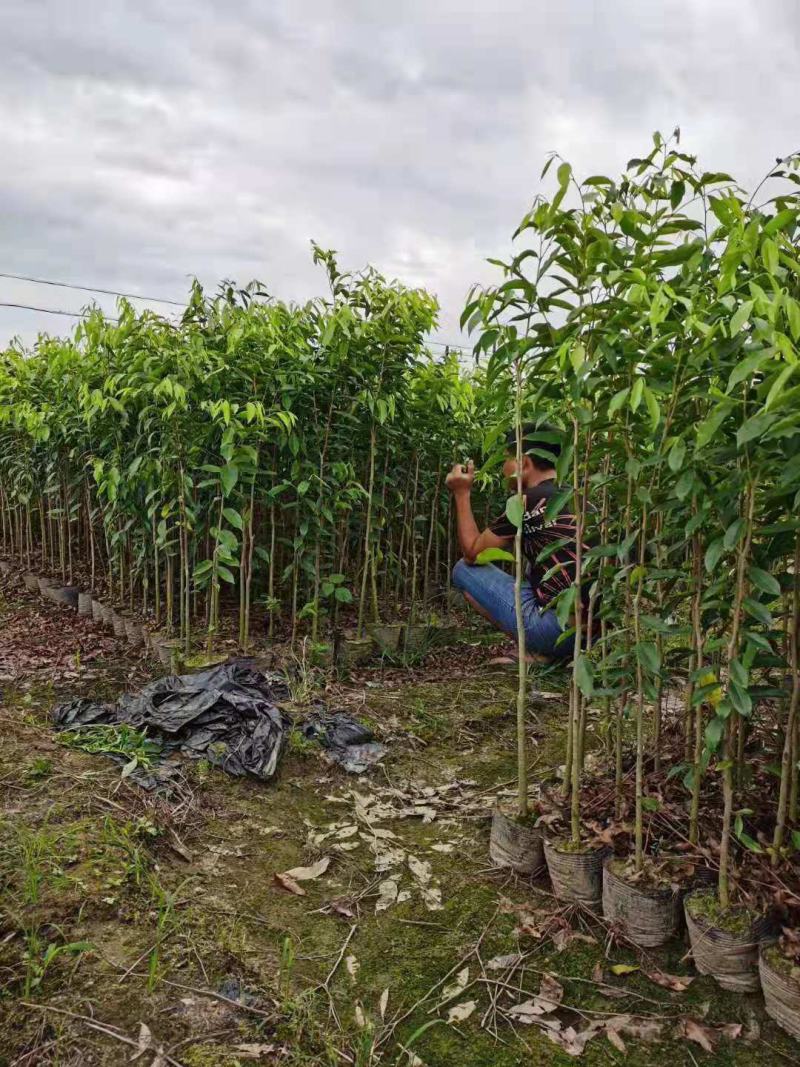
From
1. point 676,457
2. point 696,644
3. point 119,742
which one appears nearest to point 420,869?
point 696,644

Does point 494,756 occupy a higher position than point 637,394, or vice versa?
point 637,394

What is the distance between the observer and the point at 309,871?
2502 millimetres

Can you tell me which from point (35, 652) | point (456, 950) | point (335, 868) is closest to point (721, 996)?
point (456, 950)

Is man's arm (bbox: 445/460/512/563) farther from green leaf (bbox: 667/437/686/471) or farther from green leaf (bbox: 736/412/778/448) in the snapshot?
green leaf (bbox: 736/412/778/448)

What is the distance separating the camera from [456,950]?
2113 millimetres

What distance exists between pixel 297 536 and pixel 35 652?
77.5 inches

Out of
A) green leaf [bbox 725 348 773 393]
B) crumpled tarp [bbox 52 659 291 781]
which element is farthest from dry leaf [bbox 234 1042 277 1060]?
green leaf [bbox 725 348 773 393]

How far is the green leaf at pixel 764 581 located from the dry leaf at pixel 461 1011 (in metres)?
1.23

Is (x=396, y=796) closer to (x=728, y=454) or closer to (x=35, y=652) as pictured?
(x=728, y=454)

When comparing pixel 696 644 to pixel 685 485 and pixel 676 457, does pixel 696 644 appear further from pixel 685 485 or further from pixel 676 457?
pixel 676 457

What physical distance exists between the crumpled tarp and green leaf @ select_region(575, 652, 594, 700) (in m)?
1.51

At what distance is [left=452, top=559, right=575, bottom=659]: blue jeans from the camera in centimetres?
399

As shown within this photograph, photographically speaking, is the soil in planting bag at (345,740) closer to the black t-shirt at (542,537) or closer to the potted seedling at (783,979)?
the black t-shirt at (542,537)

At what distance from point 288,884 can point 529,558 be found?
1974 mm
